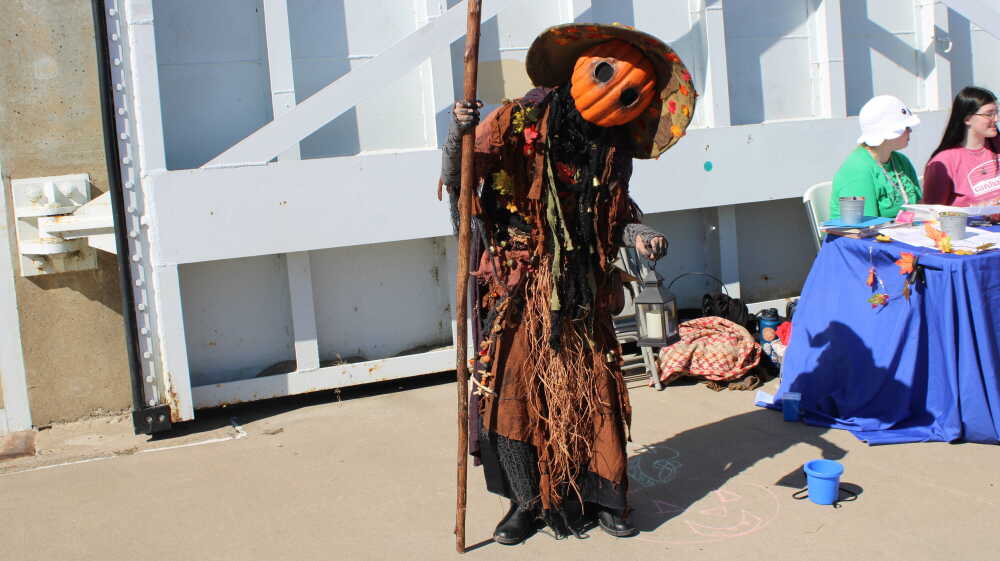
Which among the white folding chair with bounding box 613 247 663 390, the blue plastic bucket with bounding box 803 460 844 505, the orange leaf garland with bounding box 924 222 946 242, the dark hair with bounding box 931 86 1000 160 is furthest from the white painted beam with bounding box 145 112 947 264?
the blue plastic bucket with bounding box 803 460 844 505

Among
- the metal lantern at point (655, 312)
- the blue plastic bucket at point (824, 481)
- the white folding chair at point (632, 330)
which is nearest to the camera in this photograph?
the metal lantern at point (655, 312)

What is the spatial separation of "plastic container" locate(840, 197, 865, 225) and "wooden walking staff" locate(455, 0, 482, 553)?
2479 millimetres

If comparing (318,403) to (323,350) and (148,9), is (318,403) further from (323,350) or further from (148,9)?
(148,9)

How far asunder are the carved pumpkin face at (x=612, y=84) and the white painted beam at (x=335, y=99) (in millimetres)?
2107

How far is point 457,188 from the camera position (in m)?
3.55

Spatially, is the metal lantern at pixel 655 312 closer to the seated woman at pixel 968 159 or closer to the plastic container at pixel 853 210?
the plastic container at pixel 853 210

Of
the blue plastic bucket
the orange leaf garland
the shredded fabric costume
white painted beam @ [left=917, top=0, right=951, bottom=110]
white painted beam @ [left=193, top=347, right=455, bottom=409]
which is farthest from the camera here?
white painted beam @ [left=917, top=0, right=951, bottom=110]

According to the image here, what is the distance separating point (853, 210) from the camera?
5062 millimetres

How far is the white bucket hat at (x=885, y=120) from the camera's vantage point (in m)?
5.20

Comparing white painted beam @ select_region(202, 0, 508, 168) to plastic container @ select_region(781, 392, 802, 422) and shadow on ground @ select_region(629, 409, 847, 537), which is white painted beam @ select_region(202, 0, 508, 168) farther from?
plastic container @ select_region(781, 392, 802, 422)

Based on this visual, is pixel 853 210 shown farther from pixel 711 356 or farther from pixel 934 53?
pixel 934 53

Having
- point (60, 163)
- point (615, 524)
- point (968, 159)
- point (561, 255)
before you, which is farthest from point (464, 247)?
point (968, 159)

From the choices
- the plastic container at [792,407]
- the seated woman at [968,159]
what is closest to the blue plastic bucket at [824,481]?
the plastic container at [792,407]

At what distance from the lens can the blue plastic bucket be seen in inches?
153
